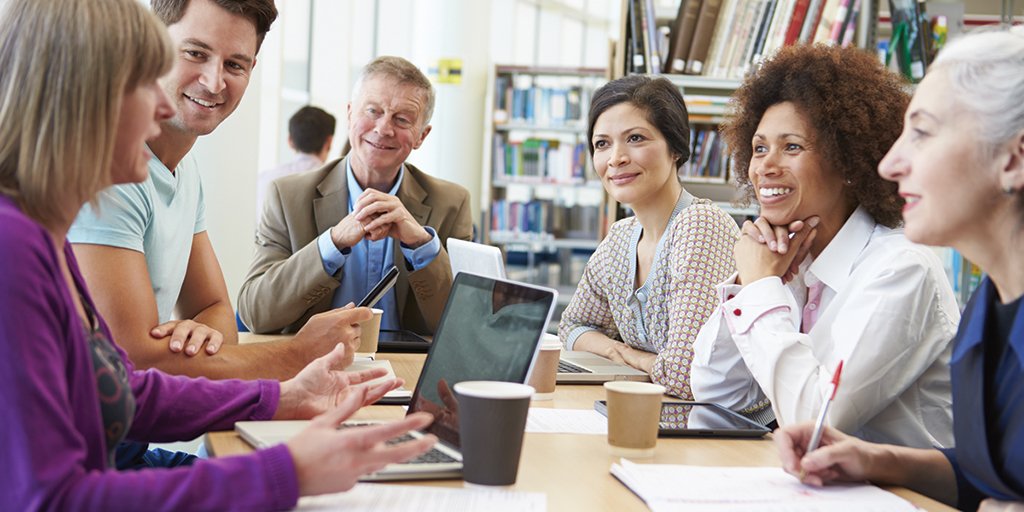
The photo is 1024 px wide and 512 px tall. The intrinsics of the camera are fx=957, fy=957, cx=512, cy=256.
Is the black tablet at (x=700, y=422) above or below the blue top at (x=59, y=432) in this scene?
below

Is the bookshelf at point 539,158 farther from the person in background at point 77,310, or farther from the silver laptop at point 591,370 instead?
the person in background at point 77,310

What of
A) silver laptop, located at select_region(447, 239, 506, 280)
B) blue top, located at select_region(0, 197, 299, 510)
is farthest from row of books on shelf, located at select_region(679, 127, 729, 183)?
blue top, located at select_region(0, 197, 299, 510)

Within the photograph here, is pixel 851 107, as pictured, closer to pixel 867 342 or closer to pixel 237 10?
pixel 867 342

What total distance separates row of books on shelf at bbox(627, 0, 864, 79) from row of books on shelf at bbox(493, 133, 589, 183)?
2650mm

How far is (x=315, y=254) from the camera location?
2514 millimetres

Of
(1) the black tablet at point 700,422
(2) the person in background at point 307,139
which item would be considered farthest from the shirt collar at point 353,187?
(2) the person in background at point 307,139

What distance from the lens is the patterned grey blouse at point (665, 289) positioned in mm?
2008

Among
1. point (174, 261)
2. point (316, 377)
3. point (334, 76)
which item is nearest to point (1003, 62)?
point (316, 377)

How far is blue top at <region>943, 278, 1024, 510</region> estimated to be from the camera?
45.9 inches

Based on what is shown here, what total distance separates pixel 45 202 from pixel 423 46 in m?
6.09

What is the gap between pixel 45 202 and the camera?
0.95 metres

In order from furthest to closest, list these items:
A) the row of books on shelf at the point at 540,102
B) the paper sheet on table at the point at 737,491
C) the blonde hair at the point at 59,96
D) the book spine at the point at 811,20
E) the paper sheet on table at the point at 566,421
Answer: the row of books on shelf at the point at 540,102 → the book spine at the point at 811,20 → the paper sheet on table at the point at 566,421 → the paper sheet on table at the point at 737,491 → the blonde hair at the point at 59,96

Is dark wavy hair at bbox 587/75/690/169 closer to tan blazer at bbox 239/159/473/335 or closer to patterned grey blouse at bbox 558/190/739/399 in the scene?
patterned grey blouse at bbox 558/190/739/399

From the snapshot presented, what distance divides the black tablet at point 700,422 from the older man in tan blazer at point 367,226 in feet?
3.38
